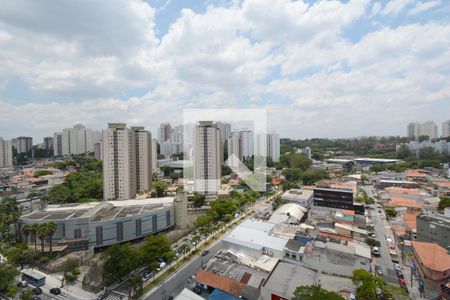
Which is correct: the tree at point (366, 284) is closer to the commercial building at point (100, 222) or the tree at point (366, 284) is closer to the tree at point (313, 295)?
the tree at point (313, 295)

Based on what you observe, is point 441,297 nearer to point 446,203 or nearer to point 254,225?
point 254,225

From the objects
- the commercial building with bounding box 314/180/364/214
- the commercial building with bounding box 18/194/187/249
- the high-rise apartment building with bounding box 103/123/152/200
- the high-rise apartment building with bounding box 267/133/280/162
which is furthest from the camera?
the high-rise apartment building with bounding box 267/133/280/162

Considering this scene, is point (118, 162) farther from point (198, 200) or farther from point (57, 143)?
point (57, 143)

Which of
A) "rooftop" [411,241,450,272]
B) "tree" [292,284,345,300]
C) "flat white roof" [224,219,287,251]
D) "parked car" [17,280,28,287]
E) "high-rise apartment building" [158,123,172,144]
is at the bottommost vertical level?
"parked car" [17,280,28,287]

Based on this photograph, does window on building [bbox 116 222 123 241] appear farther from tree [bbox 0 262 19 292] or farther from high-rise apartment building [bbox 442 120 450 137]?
high-rise apartment building [bbox 442 120 450 137]

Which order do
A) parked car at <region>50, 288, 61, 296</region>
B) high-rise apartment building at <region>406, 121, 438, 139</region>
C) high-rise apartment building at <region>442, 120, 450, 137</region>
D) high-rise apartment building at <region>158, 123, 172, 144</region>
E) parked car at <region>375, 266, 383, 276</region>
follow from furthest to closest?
high-rise apartment building at <region>406, 121, 438, 139</region> → high-rise apartment building at <region>442, 120, 450, 137</region> → high-rise apartment building at <region>158, 123, 172, 144</region> → parked car at <region>375, 266, 383, 276</region> → parked car at <region>50, 288, 61, 296</region>

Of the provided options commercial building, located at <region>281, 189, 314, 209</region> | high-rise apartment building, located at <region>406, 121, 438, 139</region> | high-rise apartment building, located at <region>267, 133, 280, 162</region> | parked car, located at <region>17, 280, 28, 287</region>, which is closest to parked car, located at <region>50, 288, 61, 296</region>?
parked car, located at <region>17, 280, 28, 287</region>
